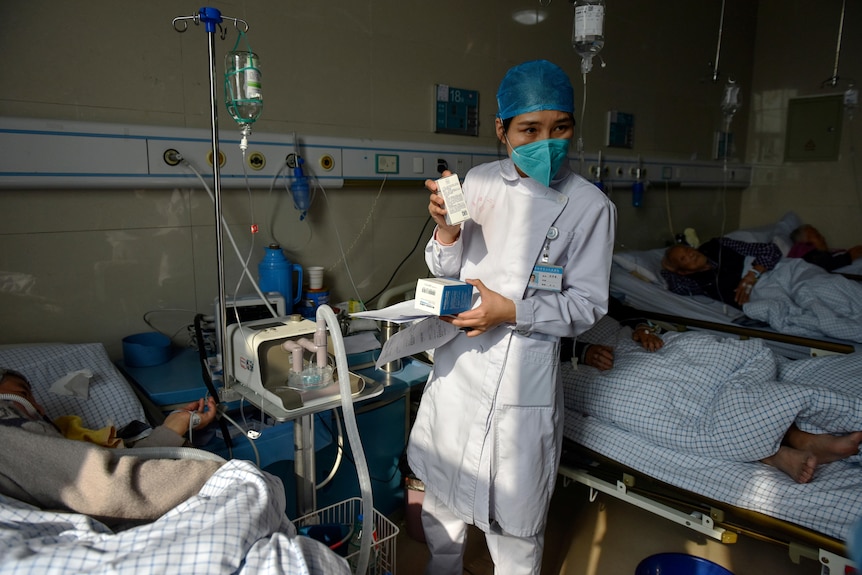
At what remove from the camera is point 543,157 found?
1.36m

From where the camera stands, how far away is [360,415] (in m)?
1.92

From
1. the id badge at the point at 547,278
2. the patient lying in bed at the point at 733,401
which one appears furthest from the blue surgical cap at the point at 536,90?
the patient lying in bed at the point at 733,401

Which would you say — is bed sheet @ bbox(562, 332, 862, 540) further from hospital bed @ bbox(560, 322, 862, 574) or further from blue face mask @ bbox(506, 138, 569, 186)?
blue face mask @ bbox(506, 138, 569, 186)

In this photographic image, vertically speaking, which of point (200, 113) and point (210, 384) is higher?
point (200, 113)

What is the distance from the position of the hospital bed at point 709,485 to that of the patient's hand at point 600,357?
0.08 metres

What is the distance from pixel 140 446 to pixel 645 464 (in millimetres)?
1369

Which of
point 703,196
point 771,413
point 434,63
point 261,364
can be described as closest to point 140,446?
point 261,364

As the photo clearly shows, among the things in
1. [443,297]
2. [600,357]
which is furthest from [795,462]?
[443,297]

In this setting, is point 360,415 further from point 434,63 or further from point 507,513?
point 434,63

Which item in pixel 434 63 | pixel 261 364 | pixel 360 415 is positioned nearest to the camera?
pixel 261 364

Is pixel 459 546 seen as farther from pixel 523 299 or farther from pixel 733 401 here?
pixel 733 401

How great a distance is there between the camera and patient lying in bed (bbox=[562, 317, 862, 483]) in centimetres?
160

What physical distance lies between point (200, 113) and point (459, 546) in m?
1.57

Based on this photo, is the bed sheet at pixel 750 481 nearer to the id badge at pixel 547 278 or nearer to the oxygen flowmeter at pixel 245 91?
the id badge at pixel 547 278
